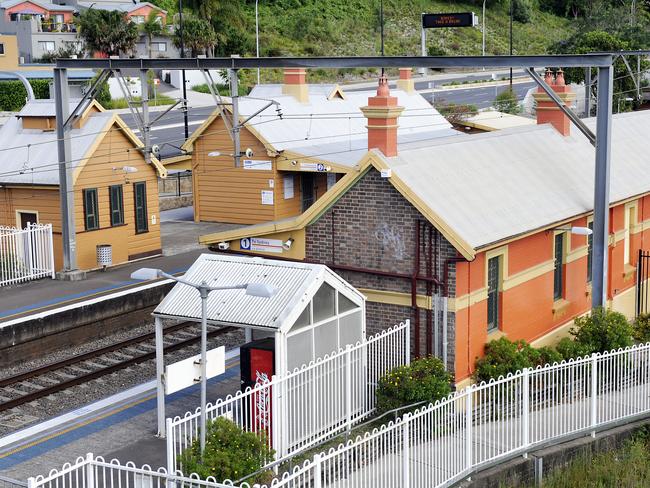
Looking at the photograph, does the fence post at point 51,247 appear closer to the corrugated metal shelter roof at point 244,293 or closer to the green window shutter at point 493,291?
the corrugated metal shelter roof at point 244,293

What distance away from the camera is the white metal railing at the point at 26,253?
26094mm

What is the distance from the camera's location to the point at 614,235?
23547 mm

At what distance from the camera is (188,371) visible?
13.5 meters

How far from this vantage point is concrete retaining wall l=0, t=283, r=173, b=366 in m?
21.1

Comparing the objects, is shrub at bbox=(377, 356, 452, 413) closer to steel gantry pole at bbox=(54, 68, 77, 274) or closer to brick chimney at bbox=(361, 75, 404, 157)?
brick chimney at bbox=(361, 75, 404, 157)

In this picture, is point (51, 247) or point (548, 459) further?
point (51, 247)

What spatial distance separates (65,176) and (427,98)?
43676 mm

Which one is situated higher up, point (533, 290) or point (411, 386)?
point (533, 290)

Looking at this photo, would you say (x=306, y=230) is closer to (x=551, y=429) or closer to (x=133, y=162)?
(x=551, y=429)

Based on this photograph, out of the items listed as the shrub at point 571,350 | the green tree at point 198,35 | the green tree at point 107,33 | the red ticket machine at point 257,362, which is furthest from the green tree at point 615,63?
the red ticket machine at point 257,362

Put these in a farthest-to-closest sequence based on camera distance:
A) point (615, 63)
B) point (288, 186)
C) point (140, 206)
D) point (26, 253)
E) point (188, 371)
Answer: point (615, 63), point (288, 186), point (140, 206), point (26, 253), point (188, 371)

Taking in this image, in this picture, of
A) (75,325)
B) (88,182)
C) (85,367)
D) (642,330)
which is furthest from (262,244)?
(88,182)

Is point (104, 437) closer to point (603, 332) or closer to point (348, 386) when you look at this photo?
point (348, 386)

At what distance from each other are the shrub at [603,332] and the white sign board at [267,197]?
1561 cm
